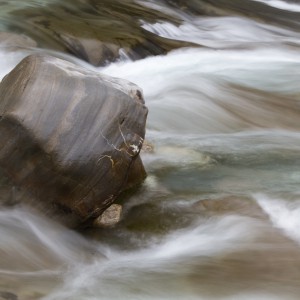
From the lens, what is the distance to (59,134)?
417 cm

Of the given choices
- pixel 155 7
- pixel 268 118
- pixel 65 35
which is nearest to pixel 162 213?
pixel 268 118

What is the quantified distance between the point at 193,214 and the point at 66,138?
1.02m

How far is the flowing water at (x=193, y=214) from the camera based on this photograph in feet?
12.0

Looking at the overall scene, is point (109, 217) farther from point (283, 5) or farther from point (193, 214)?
point (283, 5)

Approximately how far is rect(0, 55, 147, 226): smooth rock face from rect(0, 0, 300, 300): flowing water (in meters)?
0.20

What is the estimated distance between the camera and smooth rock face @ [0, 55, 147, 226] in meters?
4.15

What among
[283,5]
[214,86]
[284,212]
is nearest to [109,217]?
[284,212]

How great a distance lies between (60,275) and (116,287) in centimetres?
33

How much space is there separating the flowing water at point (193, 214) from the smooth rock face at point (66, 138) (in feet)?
0.64

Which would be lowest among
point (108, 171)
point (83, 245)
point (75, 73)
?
point (83, 245)

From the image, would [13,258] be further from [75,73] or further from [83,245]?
[75,73]

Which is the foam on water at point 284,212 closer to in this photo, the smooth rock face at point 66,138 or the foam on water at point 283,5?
the smooth rock face at point 66,138

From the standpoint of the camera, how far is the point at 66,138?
4.18 metres

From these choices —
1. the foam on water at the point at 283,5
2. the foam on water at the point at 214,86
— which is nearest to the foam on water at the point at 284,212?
the foam on water at the point at 214,86
